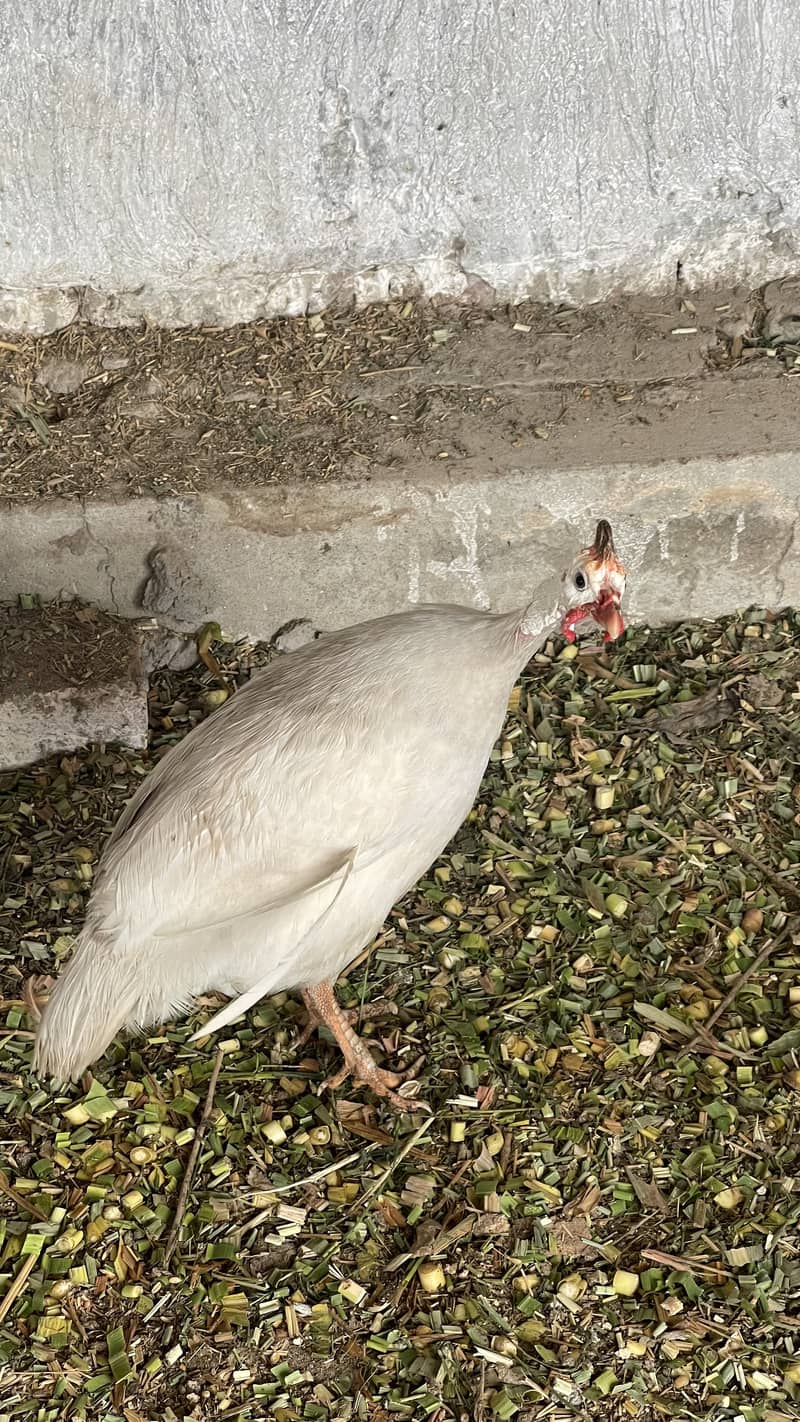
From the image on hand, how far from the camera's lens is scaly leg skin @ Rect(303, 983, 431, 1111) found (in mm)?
2865

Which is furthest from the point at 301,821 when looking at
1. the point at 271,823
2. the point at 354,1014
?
the point at 354,1014

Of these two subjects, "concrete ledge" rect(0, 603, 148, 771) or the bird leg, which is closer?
the bird leg

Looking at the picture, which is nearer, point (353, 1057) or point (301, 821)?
point (301, 821)

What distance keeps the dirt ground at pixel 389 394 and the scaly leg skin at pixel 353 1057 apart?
60.3 inches

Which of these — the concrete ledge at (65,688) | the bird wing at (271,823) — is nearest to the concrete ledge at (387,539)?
the concrete ledge at (65,688)

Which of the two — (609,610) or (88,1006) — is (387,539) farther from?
(88,1006)

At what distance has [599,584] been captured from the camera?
7.73ft

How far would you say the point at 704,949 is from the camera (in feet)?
10.5

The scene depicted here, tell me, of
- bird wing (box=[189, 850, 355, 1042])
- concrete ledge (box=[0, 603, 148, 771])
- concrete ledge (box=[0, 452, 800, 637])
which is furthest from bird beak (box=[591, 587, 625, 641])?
concrete ledge (box=[0, 603, 148, 771])

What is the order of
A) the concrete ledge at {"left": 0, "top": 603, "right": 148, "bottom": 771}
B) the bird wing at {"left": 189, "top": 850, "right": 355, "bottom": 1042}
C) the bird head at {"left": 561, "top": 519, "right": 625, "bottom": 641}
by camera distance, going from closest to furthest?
the bird head at {"left": 561, "top": 519, "right": 625, "bottom": 641}, the bird wing at {"left": 189, "top": 850, "right": 355, "bottom": 1042}, the concrete ledge at {"left": 0, "top": 603, "right": 148, "bottom": 771}

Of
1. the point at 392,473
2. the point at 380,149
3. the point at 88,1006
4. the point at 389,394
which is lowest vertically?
the point at 88,1006

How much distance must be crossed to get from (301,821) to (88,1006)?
575 millimetres

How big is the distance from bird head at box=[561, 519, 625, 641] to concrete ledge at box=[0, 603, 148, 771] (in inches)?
60.8

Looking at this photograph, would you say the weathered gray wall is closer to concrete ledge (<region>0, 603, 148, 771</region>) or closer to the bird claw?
concrete ledge (<region>0, 603, 148, 771</region>)
